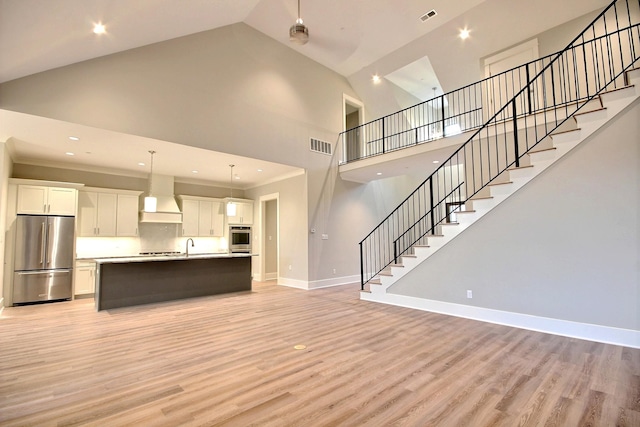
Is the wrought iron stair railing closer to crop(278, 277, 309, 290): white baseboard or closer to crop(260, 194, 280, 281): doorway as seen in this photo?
crop(278, 277, 309, 290): white baseboard

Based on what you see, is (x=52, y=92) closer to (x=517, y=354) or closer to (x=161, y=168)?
(x=161, y=168)

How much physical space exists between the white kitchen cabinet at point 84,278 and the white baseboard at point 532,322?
6537mm

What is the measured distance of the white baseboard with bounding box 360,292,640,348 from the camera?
3.49 meters

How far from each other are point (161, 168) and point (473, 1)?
25.7 feet

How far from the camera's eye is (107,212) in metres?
7.12

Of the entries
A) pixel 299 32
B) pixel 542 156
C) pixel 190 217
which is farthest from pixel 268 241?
pixel 542 156

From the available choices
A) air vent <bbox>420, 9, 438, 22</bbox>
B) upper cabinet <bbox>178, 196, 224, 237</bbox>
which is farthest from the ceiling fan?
upper cabinet <bbox>178, 196, 224, 237</bbox>

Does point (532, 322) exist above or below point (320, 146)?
below

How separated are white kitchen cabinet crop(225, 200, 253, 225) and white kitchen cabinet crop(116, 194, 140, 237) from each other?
2.40 metres

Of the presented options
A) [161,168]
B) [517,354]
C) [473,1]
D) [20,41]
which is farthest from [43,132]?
[473,1]

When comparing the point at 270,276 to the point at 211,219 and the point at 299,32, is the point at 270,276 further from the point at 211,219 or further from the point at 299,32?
the point at 299,32

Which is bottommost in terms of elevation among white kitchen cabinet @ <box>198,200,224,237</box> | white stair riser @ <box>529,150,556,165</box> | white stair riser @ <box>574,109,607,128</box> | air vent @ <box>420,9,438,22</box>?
white kitchen cabinet @ <box>198,200,224,237</box>

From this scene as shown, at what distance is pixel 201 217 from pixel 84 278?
2.98 m

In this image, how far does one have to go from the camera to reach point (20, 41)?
11.1 feet
